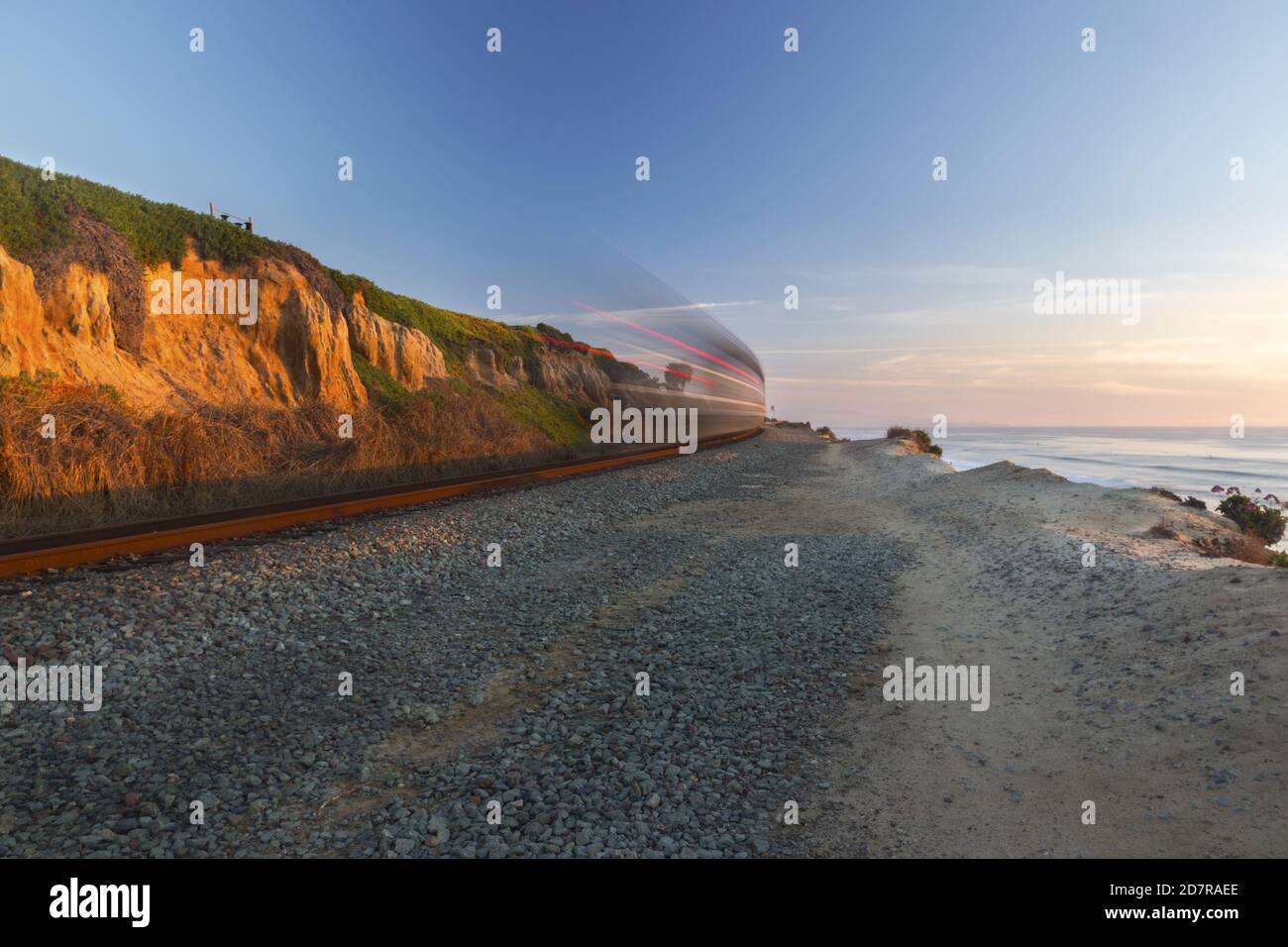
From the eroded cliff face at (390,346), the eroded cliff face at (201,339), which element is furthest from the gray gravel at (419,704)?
the eroded cliff face at (390,346)

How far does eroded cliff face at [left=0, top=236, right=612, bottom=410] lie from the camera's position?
42.2ft

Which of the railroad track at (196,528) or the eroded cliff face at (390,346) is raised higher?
the eroded cliff face at (390,346)

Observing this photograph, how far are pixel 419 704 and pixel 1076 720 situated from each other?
475 cm

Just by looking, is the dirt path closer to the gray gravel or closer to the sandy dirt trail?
the sandy dirt trail

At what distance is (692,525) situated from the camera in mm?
11805

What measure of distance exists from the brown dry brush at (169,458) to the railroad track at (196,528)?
1163 mm

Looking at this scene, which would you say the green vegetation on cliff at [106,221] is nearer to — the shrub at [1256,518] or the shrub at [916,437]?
the shrub at [1256,518]

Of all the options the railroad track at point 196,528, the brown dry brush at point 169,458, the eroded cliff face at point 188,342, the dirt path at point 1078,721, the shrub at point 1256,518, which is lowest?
the dirt path at point 1078,721

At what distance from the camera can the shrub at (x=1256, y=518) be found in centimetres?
1202

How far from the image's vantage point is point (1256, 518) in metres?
12.3
